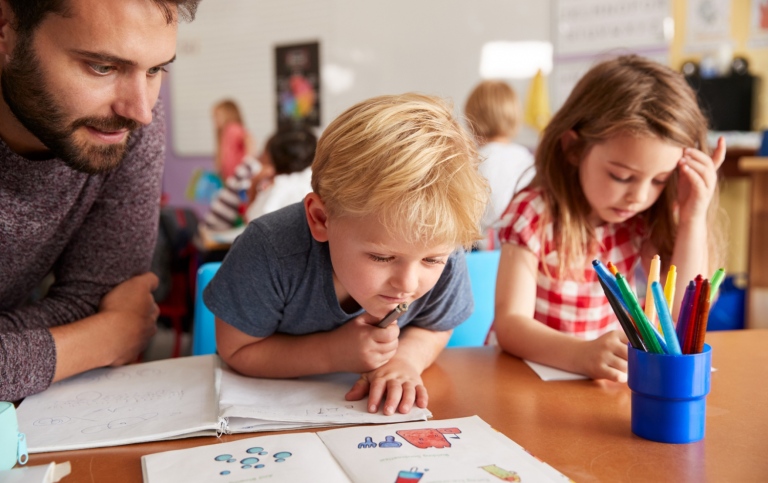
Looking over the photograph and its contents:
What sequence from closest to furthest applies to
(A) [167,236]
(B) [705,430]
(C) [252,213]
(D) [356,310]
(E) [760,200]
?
(B) [705,430]
(D) [356,310]
(C) [252,213]
(E) [760,200]
(A) [167,236]

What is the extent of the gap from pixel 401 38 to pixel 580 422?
3836mm

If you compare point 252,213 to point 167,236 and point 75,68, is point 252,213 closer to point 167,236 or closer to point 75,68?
point 167,236

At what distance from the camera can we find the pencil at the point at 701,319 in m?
0.72

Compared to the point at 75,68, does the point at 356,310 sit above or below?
below

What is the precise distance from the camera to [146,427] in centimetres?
79

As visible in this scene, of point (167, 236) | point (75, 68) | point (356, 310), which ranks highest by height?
point (75, 68)

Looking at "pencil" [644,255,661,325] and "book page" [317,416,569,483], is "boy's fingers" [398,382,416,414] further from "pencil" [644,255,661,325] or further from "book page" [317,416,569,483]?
"pencil" [644,255,661,325]

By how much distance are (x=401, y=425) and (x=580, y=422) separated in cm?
20

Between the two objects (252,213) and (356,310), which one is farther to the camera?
(252,213)

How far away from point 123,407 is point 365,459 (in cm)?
35

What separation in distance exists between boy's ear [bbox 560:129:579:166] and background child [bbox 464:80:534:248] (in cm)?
136

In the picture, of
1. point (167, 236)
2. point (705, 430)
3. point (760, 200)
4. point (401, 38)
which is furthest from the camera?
point (401, 38)

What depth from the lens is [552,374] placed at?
98 cm

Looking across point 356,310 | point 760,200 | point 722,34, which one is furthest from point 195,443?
point 722,34
